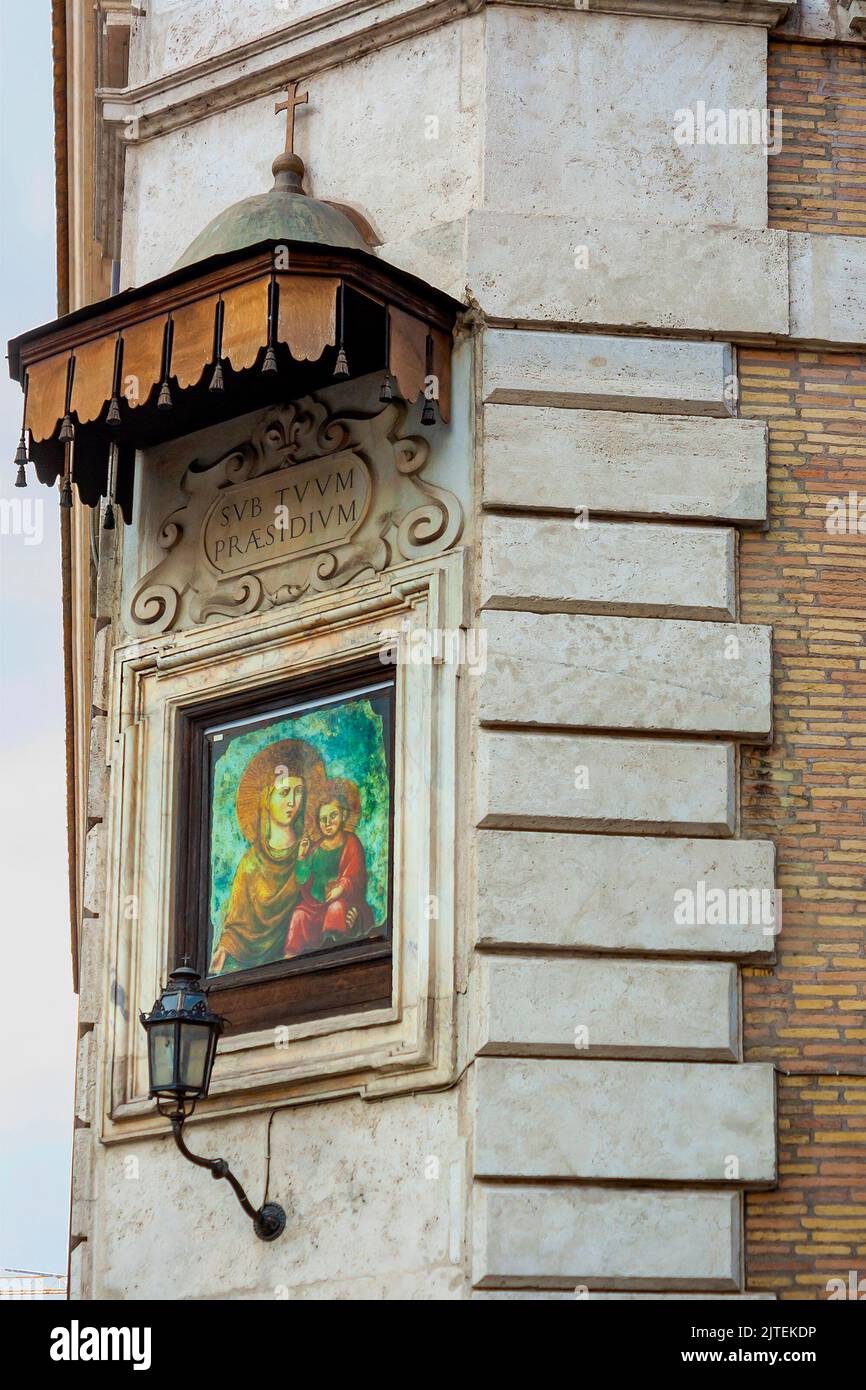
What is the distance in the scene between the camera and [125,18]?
16.4 m

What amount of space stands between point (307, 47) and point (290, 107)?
0.40 m

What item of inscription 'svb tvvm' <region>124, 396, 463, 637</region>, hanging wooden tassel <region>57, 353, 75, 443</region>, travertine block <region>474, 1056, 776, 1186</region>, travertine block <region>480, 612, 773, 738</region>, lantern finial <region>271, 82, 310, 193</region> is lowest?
travertine block <region>474, 1056, 776, 1186</region>

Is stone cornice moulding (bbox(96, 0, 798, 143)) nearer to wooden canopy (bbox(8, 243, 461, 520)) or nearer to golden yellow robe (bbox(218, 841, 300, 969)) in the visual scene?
wooden canopy (bbox(8, 243, 461, 520))

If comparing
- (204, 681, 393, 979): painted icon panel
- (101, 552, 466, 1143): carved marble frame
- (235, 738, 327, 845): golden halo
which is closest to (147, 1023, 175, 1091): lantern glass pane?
(101, 552, 466, 1143): carved marble frame

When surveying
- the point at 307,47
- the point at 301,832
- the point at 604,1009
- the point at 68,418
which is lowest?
the point at 604,1009

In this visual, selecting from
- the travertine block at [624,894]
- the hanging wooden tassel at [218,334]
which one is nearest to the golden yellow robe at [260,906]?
the travertine block at [624,894]

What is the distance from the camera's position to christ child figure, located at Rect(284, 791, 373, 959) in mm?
13242

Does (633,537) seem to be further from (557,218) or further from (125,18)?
(125,18)

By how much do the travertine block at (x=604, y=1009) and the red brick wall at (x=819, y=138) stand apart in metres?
4.74

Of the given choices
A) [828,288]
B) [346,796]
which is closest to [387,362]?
[346,796]

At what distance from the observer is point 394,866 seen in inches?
514

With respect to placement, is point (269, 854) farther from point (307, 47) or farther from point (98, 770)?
point (307, 47)

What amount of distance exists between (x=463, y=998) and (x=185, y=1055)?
149cm

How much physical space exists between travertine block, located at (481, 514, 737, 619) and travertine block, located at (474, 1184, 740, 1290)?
10.5 feet
